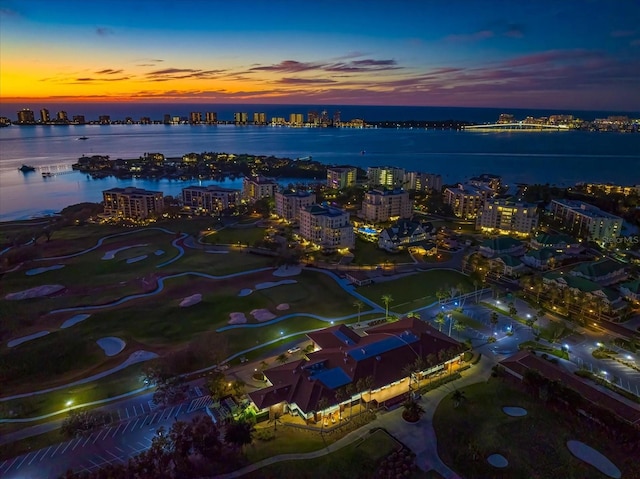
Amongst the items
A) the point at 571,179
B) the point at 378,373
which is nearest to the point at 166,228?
the point at 378,373

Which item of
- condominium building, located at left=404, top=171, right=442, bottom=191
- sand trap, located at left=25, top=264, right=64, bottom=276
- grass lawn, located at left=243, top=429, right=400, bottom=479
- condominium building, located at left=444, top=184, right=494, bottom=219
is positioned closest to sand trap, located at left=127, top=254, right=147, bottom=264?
sand trap, located at left=25, top=264, right=64, bottom=276

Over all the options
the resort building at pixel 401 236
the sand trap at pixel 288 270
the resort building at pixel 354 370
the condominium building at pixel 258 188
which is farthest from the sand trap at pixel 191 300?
the condominium building at pixel 258 188

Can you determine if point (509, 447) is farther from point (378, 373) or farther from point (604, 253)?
point (604, 253)

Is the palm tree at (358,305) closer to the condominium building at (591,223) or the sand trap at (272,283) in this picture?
the sand trap at (272,283)

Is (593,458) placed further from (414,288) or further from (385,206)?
(385,206)

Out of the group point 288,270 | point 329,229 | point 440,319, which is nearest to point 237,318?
point 288,270
